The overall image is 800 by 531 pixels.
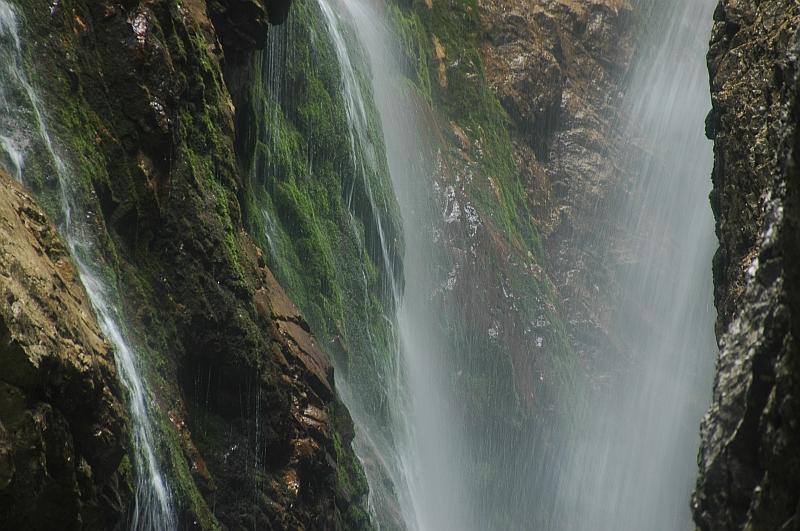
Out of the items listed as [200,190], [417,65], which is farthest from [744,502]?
[417,65]

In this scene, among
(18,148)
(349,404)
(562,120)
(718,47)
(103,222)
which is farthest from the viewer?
(562,120)

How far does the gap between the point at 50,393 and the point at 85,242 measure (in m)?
3.29

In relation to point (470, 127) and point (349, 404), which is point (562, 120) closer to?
point (470, 127)

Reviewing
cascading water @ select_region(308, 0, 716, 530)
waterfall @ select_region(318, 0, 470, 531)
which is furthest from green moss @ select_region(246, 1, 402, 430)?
cascading water @ select_region(308, 0, 716, 530)

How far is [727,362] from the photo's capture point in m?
6.55

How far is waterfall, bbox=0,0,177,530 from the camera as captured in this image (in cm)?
1019

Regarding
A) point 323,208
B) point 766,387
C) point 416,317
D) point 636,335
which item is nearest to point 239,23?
point 323,208

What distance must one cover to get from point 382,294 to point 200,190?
10106mm

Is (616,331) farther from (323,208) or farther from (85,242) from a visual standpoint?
(85,242)

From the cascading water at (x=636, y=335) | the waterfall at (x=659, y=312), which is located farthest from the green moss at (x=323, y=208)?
the waterfall at (x=659, y=312)

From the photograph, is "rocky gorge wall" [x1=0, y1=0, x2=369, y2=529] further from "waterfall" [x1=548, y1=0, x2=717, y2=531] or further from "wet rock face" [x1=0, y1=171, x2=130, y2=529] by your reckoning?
"waterfall" [x1=548, y1=0, x2=717, y2=531]

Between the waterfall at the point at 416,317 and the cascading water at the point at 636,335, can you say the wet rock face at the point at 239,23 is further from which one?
the cascading water at the point at 636,335

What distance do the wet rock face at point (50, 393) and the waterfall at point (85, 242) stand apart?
88cm

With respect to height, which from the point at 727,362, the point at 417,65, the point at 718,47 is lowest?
the point at 417,65
